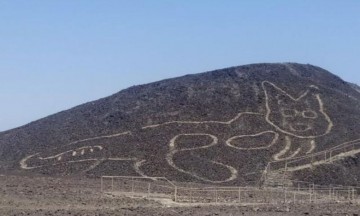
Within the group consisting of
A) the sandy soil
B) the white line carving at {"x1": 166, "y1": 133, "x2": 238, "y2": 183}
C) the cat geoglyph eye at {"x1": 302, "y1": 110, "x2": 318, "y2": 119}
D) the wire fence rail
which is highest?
the cat geoglyph eye at {"x1": 302, "y1": 110, "x2": 318, "y2": 119}

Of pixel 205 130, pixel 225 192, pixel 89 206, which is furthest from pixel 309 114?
pixel 89 206

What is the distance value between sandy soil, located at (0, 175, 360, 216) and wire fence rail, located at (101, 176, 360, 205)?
11.6 feet

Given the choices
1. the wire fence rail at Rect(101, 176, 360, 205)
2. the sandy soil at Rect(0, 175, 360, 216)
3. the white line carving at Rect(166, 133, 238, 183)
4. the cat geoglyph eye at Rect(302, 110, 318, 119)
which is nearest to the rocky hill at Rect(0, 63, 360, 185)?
the white line carving at Rect(166, 133, 238, 183)

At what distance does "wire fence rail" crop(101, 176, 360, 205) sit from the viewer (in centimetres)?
4734

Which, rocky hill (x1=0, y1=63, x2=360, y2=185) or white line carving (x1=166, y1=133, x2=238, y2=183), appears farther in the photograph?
rocky hill (x1=0, y1=63, x2=360, y2=185)

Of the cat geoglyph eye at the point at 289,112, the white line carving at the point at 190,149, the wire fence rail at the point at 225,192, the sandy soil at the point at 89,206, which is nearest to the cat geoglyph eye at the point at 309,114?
the cat geoglyph eye at the point at 289,112

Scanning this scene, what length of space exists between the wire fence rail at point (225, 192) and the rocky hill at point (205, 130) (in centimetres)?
268

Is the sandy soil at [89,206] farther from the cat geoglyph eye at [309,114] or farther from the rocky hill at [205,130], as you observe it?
the cat geoglyph eye at [309,114]

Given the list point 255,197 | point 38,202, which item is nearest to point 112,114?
point 255,197

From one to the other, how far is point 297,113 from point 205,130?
1070 centimetres

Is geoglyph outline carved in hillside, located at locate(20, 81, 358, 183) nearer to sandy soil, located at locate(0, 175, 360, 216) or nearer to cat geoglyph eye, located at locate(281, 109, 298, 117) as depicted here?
cat geoglyph eye, located at locate(281, 109, 298, 117)

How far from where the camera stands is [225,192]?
2101 inches

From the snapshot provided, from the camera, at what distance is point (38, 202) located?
37.0 metres

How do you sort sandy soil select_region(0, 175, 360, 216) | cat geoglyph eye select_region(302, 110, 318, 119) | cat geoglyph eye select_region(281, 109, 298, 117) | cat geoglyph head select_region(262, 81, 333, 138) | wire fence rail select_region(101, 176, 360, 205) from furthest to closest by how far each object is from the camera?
1. cat geoglyph eye select_region(302, 110, 318, 119)
2. cat geoglyph eye select_region(281, 109, 298, 117)
3. cat geoglyph head select_region(262, 81, 333, 138)
4. wire fence rail select_region(101, 176, 360, 205)
5. sandy soil select_region(0, 175, 360, 216)
